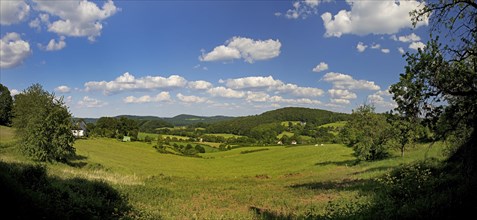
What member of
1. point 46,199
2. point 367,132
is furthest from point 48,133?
point 367,132

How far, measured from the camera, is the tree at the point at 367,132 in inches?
1828

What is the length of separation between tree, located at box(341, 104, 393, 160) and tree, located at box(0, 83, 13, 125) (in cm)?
10007

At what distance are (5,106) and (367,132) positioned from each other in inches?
4188

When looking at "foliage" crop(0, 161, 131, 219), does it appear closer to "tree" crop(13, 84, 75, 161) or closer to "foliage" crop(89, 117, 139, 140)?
"tree" crop(13, 84, 75, 161)

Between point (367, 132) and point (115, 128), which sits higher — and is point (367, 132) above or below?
above

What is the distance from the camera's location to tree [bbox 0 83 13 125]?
327 ft

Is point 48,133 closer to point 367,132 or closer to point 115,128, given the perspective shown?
point 367,132

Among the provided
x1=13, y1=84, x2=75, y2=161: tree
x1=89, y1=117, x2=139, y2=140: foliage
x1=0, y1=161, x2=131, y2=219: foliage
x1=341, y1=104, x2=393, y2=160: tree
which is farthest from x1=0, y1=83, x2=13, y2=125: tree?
x1=0, y1=161, x2=131, y2=219: foliage

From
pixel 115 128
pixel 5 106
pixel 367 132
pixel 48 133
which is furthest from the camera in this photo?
pixel 115 128

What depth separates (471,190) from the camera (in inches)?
362

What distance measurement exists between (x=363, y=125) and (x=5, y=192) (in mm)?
46601

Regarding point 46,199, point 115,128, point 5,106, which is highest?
point 5,106

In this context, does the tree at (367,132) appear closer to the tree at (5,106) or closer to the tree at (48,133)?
the tree at (48,133)

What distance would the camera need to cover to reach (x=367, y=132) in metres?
47.1
